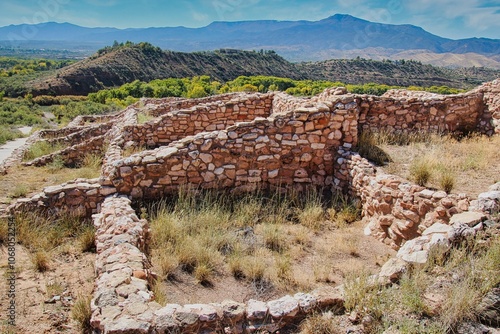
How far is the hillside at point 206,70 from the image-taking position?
63.5 m

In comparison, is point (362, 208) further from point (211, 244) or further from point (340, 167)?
point (211, 244)

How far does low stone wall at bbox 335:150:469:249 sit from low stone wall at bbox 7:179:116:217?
4064 millimetres

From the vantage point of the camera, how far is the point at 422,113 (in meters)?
8.96

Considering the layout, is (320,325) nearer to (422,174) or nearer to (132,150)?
A: (422,174)

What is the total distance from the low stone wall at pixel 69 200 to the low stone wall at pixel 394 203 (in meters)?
4.06

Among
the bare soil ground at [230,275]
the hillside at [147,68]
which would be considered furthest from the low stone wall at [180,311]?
the hillside at [147,68]

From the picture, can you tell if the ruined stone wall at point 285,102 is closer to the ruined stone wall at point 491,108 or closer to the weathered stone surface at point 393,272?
the ruined stone wall at point 491,108

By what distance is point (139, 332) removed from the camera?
9.35ft

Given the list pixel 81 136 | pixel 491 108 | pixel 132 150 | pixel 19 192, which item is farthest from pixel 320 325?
pixel 81 136

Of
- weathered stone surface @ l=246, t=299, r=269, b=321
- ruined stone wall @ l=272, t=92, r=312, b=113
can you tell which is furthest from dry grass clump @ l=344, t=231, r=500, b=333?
ruined stone wall @ l=272, t=92, r=312, b=113

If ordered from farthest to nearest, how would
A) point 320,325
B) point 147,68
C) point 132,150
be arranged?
point 147,68
point 132,150
point 320,325

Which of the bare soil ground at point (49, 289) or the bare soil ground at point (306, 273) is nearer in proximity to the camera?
the bare soil ground at point (49, 289)

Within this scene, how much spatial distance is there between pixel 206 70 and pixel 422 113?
7474cm

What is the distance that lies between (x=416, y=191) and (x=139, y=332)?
12.5 ft
